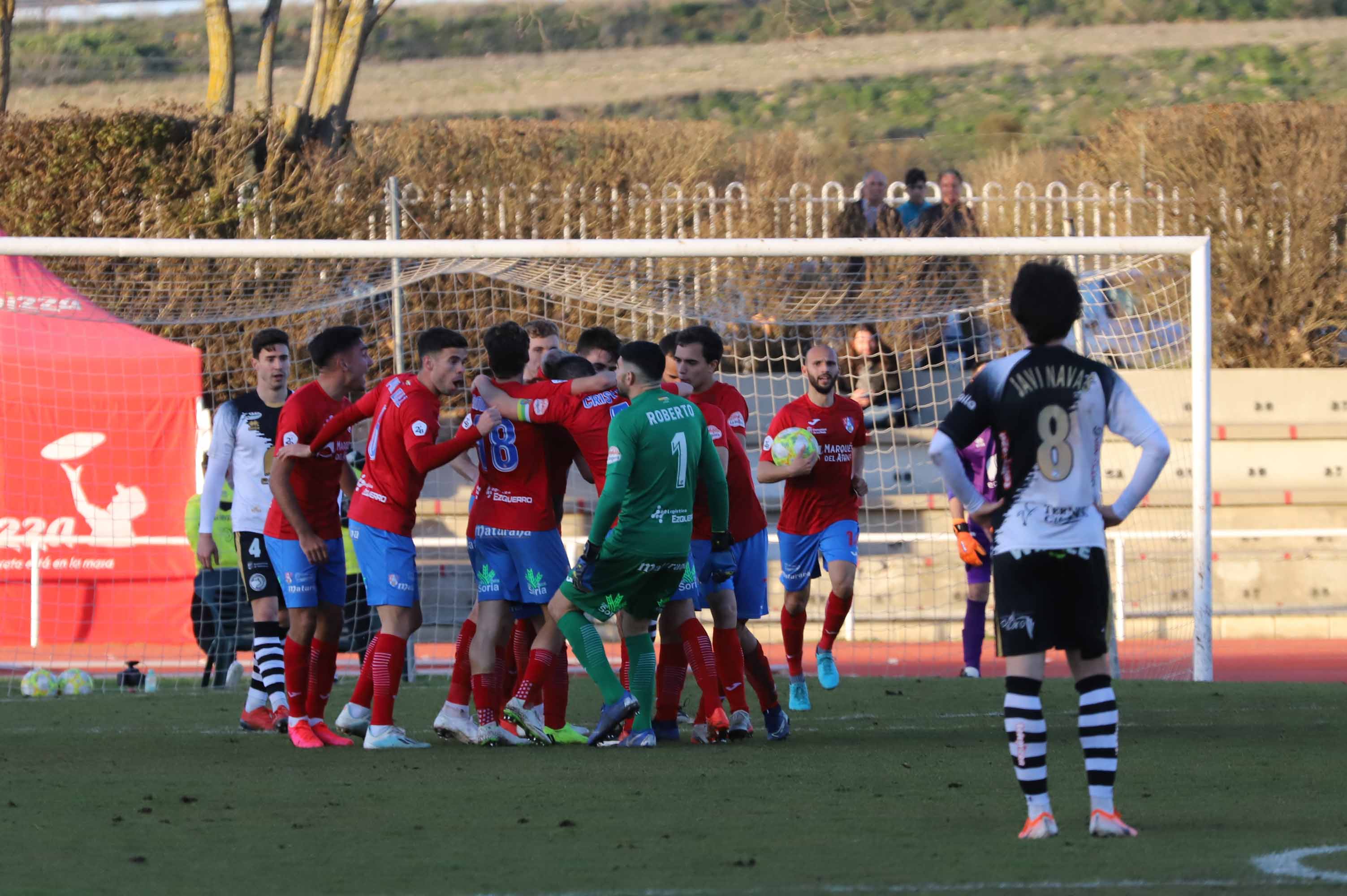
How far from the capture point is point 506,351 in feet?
26.0

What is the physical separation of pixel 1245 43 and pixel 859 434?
1498 inches

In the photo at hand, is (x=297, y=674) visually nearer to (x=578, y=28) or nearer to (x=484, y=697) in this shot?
(x=484, y=697)

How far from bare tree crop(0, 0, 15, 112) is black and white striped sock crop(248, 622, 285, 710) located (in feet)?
54.6

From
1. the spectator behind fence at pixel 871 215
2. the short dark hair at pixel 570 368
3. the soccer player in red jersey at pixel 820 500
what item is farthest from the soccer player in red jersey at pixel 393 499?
the spectator behind fence at pixel 871 215

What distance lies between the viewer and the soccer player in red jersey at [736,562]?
8.14 metres

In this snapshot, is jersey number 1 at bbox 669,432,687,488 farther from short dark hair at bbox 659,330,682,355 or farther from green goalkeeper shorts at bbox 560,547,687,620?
short dark hair at bbox 659,330,682,355

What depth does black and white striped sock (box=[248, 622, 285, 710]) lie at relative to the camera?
867cm

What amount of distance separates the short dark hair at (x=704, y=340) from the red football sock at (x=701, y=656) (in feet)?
4.25

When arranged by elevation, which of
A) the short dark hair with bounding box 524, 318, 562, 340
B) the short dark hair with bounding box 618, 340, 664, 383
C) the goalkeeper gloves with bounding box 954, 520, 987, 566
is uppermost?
the short dark hair with bounding box 524, 318, 562, 340

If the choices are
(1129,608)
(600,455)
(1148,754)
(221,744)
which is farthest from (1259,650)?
(221,744)

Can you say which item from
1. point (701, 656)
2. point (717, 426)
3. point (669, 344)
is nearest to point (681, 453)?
point (717, 426)

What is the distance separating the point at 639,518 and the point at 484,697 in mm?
1271

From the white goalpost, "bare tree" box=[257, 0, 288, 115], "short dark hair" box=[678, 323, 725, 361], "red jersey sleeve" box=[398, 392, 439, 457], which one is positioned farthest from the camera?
"bare tree" box=[257, 0, 288, 115]

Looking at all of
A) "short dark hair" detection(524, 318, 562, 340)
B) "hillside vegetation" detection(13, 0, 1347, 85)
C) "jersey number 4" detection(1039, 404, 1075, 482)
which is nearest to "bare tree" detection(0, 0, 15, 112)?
"short dark hair" detection(524, 318, 562, 340)
